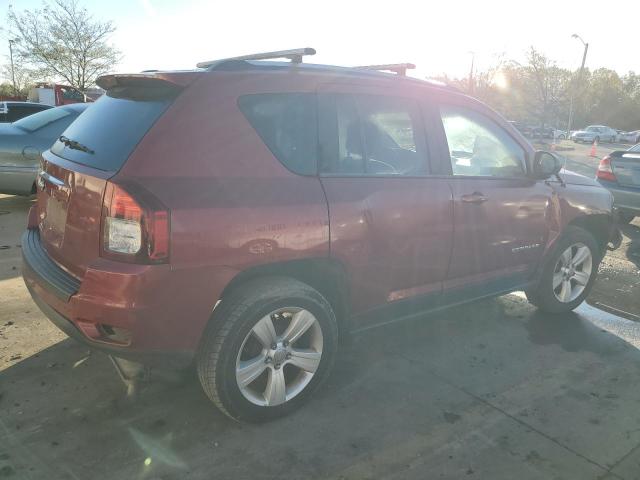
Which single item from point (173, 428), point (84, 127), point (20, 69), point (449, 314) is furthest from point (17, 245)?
point (20, 69)

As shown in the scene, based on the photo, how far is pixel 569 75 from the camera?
50000 millimetres

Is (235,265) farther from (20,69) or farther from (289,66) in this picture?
(20,69)

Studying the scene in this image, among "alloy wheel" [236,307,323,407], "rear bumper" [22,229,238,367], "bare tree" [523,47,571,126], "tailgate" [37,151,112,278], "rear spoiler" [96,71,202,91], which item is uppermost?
"bare tree" [523,47,571,126]

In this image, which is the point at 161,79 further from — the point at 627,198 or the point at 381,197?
the point at 627,198

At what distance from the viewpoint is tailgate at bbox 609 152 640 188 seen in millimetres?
7559

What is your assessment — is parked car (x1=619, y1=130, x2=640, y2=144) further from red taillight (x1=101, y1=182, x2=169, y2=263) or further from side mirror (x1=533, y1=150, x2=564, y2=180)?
red taillight (x1=101, y1=182, x2=169, y2=263)

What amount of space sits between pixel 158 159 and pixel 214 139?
0.29m

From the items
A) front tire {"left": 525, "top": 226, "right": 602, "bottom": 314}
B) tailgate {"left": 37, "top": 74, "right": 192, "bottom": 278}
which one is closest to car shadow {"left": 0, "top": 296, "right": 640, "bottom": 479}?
front tire {"left": 525, "top": 226, "right": 602, "bottom": 314}

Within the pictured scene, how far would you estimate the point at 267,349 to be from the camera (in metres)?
2.72

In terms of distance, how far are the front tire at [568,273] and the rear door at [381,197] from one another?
4.60 ft

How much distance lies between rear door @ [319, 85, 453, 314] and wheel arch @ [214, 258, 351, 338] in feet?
0.20

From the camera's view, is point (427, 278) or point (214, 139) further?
point (427, 278)

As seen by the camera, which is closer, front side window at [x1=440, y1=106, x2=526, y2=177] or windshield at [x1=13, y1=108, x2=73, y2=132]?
front side window at [x1=440, y1=106, x2=526, y2=177]

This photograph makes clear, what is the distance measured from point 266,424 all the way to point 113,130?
5.74 feet
